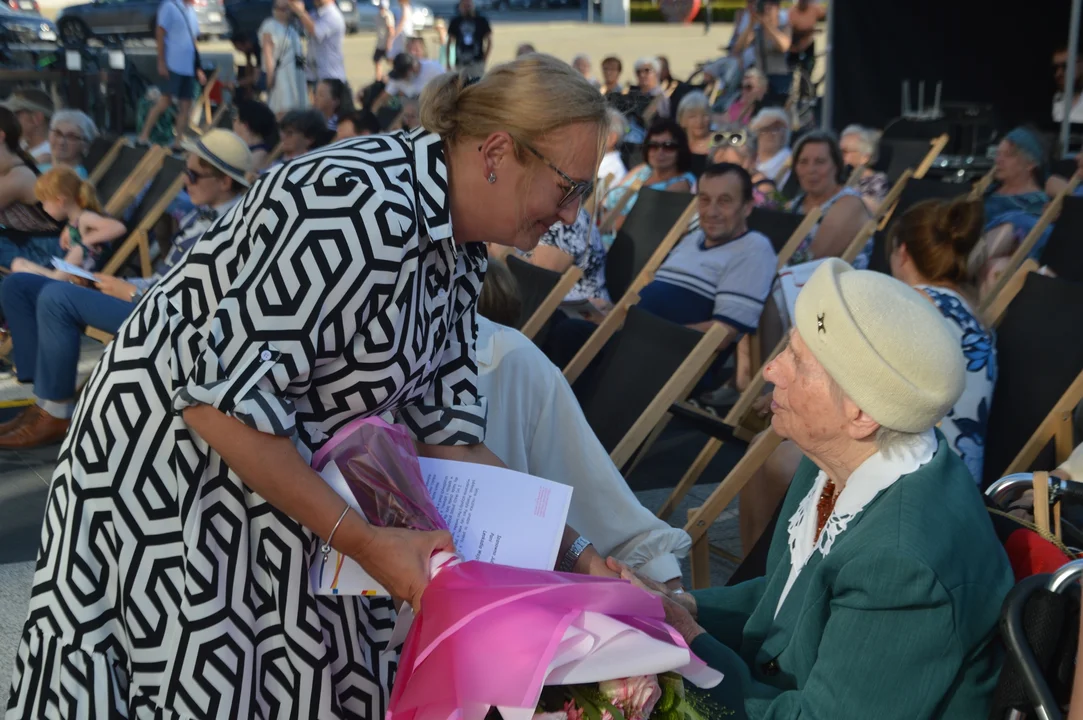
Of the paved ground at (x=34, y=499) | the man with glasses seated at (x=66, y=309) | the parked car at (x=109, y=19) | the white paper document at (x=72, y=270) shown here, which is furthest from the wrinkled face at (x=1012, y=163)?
the parked car at (x=109, y=19)

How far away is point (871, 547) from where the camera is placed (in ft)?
6.01

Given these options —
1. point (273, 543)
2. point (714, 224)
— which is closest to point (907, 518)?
point (273, 543)

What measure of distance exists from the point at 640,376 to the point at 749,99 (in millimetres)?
8360

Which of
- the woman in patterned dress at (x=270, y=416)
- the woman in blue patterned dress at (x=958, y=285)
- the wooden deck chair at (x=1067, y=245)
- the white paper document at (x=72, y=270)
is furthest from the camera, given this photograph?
the wooden deck chair at (x=1067, y=245)

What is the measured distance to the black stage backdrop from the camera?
11859 millimetres

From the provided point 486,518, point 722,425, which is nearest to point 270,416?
point 486,518

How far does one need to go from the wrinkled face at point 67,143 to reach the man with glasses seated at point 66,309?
3158 mm

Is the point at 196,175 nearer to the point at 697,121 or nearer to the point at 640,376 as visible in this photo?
the point at 640,376

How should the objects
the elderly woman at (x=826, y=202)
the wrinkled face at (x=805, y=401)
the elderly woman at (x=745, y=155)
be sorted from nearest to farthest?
1. the wrinkled face at (x=805, y=401)
2. the elderly woman at (x=826, y=202)
3. the elderly woman at (x=745, y=155)

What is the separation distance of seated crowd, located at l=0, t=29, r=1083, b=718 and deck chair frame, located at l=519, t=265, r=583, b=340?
0.72 ft

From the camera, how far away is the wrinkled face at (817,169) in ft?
23.7

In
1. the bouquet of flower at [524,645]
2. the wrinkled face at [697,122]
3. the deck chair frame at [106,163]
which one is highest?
the bouquet of flower at [524,645]

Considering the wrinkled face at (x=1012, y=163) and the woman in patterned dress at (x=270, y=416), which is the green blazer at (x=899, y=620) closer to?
the woman in patterned dress at (x=270, y=416)

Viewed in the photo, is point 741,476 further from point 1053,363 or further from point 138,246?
point 138,246
